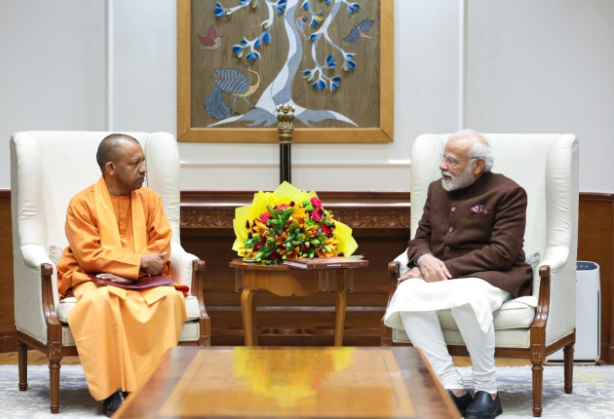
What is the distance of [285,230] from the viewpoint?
13.9 ft

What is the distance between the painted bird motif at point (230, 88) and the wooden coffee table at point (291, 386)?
119 inches

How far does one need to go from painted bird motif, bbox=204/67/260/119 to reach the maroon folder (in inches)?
75.7

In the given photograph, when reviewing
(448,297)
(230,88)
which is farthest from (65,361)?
(448,297)

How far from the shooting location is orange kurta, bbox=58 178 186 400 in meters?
3.83

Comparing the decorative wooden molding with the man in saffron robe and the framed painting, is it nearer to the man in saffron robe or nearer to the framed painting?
the framed painting

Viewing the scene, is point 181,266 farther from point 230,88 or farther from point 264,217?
point 230,88

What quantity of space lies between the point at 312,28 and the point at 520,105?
150 centimetres

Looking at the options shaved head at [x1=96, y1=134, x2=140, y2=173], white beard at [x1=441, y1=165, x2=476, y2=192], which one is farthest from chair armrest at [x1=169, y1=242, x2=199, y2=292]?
white beard at [x1=441, y1=165, x2=476, y2=192]

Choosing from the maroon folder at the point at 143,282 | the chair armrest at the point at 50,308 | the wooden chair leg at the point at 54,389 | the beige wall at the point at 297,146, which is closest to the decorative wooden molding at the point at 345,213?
the beige wall at the point at 297,146

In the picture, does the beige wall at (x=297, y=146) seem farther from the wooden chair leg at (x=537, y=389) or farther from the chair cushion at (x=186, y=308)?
the wooden chair leg at (x=537, y=389)

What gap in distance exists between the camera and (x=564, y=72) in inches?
216

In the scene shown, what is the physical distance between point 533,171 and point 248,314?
1.74 m

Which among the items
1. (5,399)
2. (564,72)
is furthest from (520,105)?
(5,399)

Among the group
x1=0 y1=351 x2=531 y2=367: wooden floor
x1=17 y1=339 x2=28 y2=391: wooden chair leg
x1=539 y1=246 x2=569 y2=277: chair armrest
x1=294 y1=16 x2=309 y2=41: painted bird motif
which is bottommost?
x1=0 y1=351 x2=531 y2=367: wooden floor
